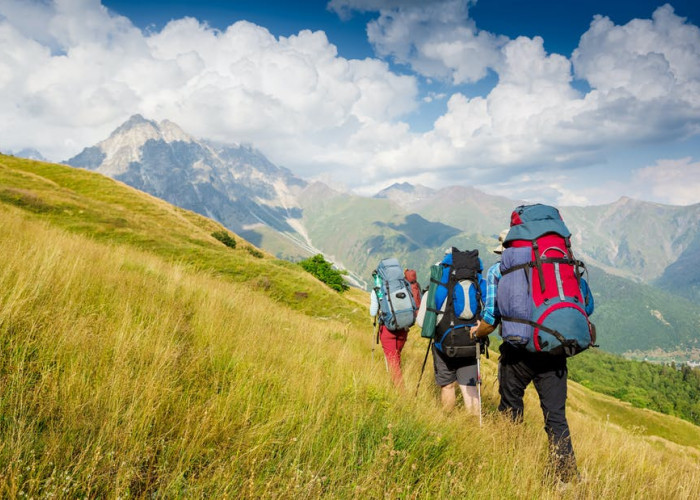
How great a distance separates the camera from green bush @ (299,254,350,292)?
176 feet

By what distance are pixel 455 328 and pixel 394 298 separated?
1439 millimetres

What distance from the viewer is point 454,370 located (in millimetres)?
5570

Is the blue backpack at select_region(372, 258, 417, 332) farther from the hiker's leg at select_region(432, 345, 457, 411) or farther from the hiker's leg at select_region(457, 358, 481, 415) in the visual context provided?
the hiker's leg at select_region(457, 358, 481, 415)

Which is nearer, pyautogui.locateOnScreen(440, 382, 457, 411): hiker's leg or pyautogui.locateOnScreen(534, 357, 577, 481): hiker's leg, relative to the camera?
pyautogui.locateOnScreen(534, 357, 577, 481): hiker's leg

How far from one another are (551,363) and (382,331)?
3.18m

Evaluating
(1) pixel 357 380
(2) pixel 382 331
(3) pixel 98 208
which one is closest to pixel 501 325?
(1) pixel 357 380

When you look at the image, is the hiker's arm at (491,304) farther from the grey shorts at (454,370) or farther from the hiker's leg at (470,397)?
the hiker's leg at (470,397)

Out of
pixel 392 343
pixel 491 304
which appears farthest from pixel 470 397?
pixel 491 304

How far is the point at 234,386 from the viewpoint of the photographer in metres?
3.15

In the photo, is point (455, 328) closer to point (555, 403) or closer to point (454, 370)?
point (454, 370)

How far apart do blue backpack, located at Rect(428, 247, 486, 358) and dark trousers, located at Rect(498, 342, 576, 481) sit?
2.50ft

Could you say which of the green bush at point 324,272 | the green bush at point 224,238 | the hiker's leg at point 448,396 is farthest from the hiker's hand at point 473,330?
the green bush at point 324,272

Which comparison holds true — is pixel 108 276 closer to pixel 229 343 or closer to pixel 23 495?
pixel 229 343

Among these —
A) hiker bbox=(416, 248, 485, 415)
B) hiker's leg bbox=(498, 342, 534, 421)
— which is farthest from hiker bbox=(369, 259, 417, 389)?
hiker's leg bbox=(498, 342, 534, 421)
